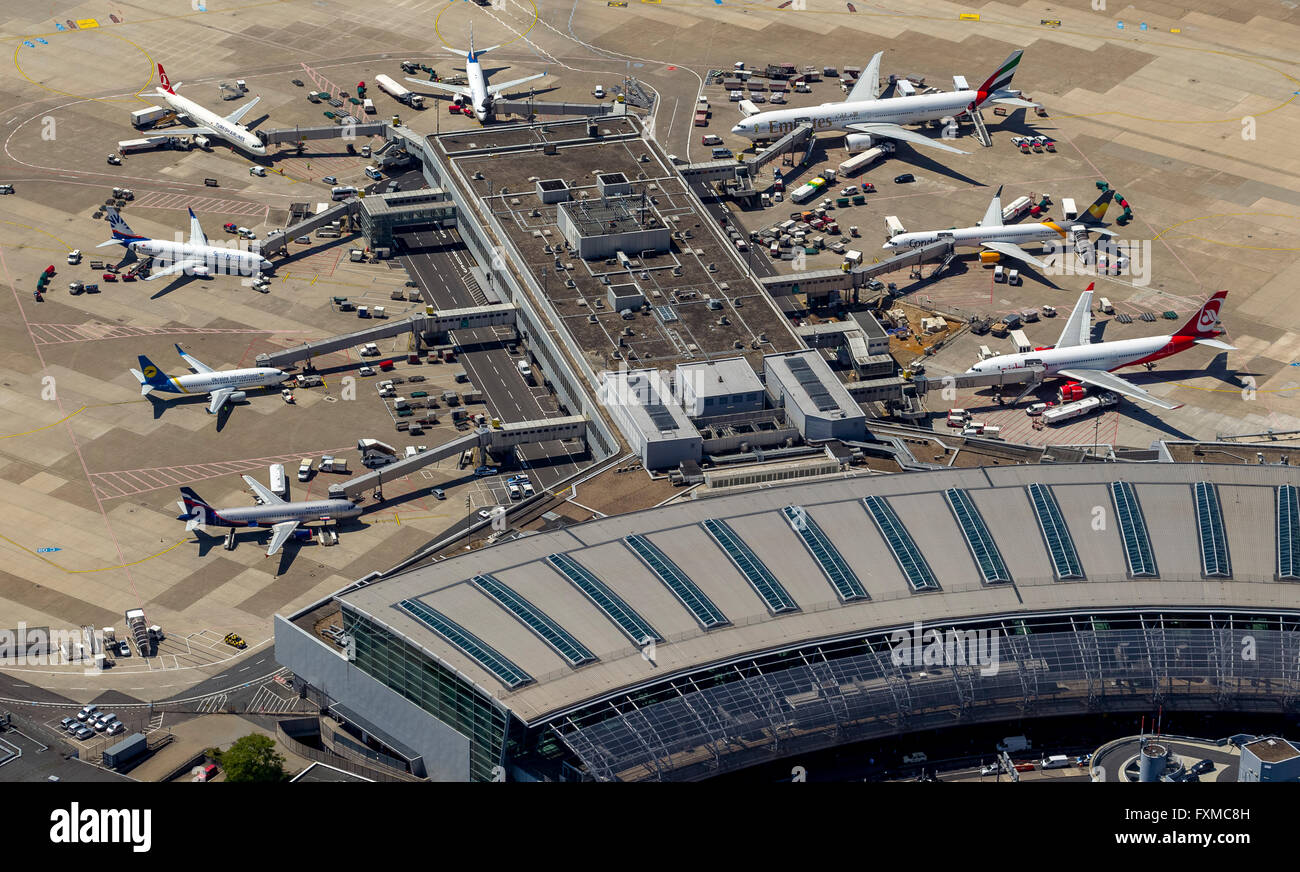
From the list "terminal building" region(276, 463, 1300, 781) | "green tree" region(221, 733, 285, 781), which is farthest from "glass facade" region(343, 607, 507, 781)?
"green tree" region(221, 733, 285, 781)

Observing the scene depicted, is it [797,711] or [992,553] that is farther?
[992,553]

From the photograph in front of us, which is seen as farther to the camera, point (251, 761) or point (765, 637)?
point (765, 637)

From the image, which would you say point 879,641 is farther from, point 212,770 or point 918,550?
point 212,770

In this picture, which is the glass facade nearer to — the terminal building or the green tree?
the terminal building

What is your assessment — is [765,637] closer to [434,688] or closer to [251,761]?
[434,688]

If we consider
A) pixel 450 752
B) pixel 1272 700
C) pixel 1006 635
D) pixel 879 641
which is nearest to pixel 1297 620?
pixel 1272 700

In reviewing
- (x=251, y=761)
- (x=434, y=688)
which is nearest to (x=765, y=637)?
(x=434, y=688)

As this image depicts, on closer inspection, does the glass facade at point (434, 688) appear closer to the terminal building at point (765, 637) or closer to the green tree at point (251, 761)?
the terminal building at point (765, 637)
